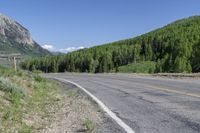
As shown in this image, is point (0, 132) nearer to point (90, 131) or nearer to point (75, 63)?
point (90, 131)

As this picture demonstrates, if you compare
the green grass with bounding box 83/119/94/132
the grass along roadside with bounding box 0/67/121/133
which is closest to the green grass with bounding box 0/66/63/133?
the grass along roadside with bounding box 0/67/121/133

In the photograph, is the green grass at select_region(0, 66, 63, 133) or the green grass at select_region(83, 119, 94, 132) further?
the green grass at select_region(0, 66, 63, 133)

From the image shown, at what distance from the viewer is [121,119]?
10719mm

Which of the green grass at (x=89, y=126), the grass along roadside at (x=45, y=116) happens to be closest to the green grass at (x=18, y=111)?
the grass along roadside at (x=45, y=116)

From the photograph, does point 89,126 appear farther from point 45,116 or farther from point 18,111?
point 18,111

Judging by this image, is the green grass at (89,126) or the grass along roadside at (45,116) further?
the grass along roadside at (45,116)

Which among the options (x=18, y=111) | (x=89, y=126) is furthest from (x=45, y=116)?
(x=89, y=126)

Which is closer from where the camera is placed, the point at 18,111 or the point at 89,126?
the point at 89,126

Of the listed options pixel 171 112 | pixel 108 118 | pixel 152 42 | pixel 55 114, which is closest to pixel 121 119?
pixel 108 118

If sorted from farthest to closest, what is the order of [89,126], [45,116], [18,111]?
[45,116] → [18,111] → [89,126]

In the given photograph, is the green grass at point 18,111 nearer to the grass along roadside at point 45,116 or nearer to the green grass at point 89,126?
the grass along roadside at point 45,116

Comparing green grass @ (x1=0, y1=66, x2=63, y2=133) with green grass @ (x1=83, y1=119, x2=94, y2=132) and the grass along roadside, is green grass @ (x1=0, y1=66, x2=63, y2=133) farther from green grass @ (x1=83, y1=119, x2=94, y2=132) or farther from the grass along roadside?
green grass @ (x1=83, y1=119, x2=94, y2=132)

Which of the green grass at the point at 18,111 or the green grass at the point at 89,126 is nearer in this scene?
the green grass at the point at 89,126

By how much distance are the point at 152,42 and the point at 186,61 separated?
80750 mm
